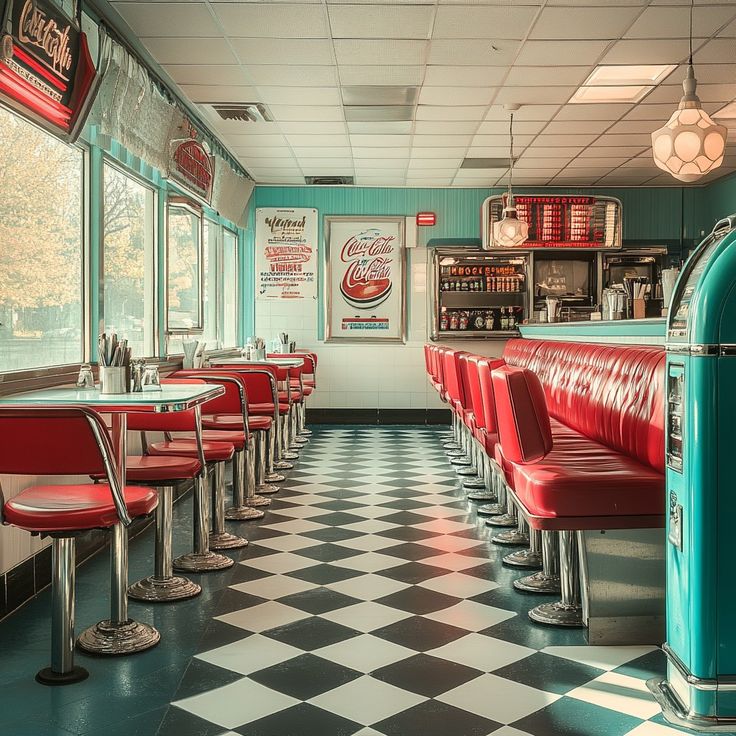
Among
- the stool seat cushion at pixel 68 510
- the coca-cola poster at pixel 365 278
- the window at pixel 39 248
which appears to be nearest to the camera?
the stool seat cushion at pixel 68 510

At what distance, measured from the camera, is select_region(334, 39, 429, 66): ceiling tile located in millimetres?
5441

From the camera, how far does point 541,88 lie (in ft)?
21.1

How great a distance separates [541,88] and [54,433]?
5117 millimetres

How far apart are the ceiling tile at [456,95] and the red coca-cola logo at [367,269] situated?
12.7 feet

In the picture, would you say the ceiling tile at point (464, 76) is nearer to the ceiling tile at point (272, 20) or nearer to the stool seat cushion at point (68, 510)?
the ceiling tile at point (272, 20)

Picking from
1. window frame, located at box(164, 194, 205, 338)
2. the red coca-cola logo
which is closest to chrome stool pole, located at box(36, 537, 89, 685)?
window frame, located at box(164, 194, 205, 338)

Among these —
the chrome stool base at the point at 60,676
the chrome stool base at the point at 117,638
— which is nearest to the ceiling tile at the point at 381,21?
the chrome stool base at the point at 117,638

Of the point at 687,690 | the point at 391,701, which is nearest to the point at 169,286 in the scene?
the point at 391,701

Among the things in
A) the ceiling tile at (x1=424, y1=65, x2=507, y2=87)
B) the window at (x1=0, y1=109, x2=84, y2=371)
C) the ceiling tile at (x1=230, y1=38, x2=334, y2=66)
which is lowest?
the window at (x1=0, y1=109, x2=84, y2=371)

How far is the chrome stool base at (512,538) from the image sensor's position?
15.1ft

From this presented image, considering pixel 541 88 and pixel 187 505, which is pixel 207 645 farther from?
pixel 541 88

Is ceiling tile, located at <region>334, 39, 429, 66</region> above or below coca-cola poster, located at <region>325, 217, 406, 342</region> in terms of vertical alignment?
above

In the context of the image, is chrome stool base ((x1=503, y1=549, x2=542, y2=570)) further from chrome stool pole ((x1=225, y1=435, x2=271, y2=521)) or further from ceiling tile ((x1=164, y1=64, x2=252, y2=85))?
ceiling tile ((x1=164, y1=64, x2=252, y2=85))

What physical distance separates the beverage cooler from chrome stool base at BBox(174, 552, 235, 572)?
→ 670cm
